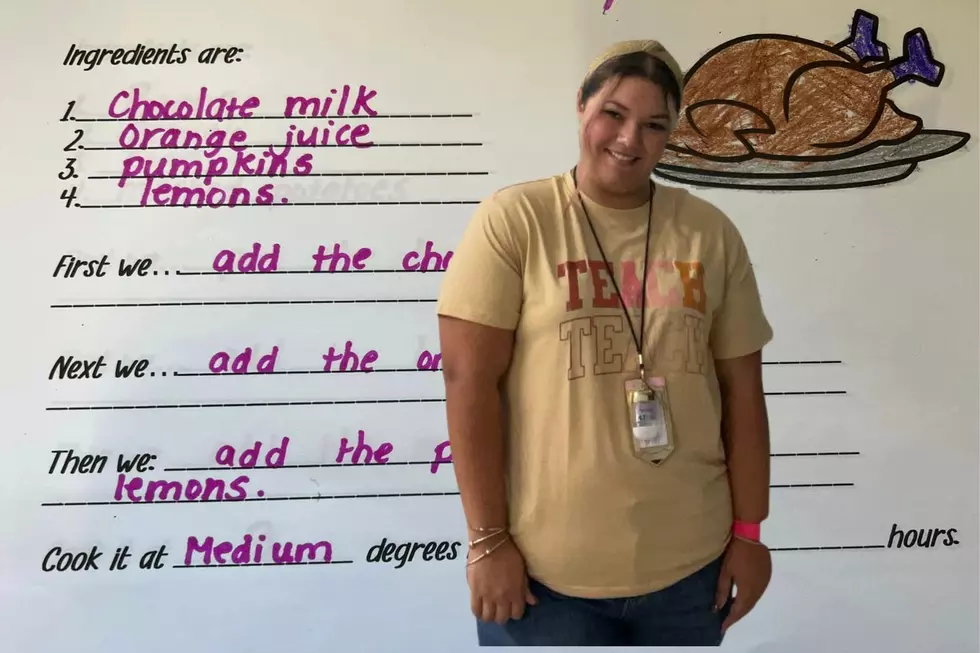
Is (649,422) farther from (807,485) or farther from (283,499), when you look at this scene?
(283,499)

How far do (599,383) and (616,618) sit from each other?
0.34m

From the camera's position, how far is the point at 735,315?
37.9 inches

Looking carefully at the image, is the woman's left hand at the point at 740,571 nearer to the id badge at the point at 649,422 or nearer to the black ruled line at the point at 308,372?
the id badge at the point at 649,422

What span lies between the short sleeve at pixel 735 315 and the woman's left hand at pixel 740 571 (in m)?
0.29

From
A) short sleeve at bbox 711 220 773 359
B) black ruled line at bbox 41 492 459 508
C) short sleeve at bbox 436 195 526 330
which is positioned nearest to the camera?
short sleeve at bbox 436 195 526 330

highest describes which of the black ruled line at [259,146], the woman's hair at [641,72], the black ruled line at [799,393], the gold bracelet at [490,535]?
the woman's hair at [641,72]

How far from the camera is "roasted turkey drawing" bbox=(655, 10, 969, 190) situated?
4.15 ft

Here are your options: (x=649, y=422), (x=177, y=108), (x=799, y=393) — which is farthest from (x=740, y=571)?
(x=177, y=108)

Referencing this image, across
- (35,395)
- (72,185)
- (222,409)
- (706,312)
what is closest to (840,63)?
(706,312)

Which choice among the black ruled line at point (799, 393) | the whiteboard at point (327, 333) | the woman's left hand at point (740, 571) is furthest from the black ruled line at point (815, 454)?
the woman's left hand at point (740, 571)

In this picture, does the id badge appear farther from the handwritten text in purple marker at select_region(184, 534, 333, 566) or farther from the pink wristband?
the handwritten text in purple marker at select_region(184, 534, 333, 566)

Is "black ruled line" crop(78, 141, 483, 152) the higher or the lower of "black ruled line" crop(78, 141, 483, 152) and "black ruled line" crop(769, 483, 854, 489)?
the higher

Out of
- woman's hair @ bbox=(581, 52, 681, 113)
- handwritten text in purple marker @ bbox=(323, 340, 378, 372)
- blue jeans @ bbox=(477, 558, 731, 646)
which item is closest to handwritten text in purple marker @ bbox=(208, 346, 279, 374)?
handwritten text in purple marker @ bbox=(323, 340, 378, 372)

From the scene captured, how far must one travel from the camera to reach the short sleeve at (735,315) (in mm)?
960
